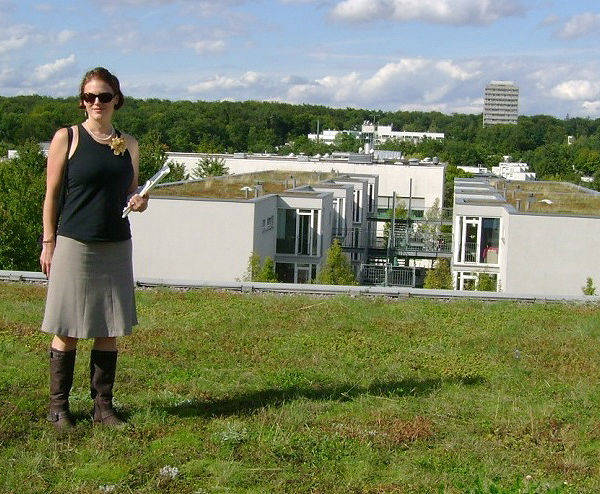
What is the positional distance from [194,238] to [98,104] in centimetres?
2597

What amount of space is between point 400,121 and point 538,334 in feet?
577

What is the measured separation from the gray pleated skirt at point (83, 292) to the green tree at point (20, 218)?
84.8ft

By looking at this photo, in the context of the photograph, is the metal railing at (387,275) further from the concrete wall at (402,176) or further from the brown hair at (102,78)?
the brown hair at (102,78)

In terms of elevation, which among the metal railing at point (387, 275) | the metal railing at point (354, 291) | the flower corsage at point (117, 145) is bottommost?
the metal railing at point (387, 275)

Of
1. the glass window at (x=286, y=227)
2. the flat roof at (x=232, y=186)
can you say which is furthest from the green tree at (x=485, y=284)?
the flat roof at (x=232, y=186)

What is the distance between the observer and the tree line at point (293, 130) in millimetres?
96188

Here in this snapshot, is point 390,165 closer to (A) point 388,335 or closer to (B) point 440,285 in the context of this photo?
(B) point 440,285

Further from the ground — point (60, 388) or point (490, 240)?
point (60, 388)

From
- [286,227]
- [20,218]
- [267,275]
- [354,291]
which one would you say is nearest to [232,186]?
[286,227]

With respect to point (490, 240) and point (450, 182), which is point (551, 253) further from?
point (450, 182)

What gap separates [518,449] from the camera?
17.3ft

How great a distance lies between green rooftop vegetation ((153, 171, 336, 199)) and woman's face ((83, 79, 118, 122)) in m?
26.7

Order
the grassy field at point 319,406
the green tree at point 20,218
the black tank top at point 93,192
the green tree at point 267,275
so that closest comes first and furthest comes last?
the grassy field at point 319,406
the black tank top at point 93,192
the green tree at point 267,275
the green tree at point 20,218

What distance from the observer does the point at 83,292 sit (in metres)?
5.35
